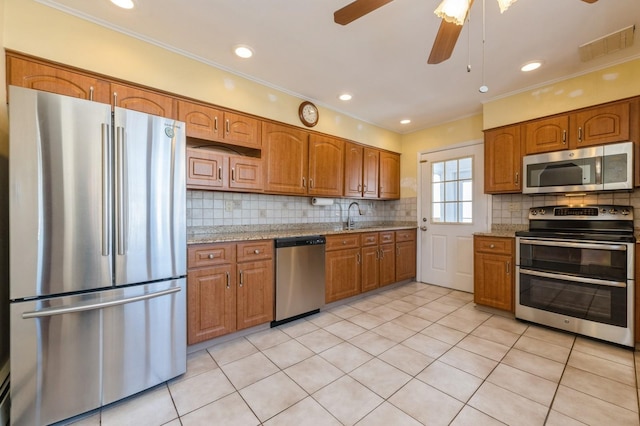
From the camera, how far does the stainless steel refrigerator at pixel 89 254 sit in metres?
1.34

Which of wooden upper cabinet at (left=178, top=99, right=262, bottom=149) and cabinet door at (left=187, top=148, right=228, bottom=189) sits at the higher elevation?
wooden upper cabinet at (left=178, top=99, right=262, bottom=149)

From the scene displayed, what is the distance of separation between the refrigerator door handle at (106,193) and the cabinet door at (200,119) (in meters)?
0.87

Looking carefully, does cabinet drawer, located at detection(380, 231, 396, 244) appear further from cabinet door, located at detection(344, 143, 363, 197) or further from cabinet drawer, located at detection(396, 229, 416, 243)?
cabinet door, located at detection(344, 143, 363, 197)

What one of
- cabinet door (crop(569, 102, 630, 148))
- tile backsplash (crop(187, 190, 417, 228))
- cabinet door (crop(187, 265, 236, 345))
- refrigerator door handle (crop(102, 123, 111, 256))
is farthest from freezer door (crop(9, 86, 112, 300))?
cabinet door (crop(569, 102, 630, 148))

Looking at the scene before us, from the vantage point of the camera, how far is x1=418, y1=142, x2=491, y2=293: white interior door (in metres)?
3.74

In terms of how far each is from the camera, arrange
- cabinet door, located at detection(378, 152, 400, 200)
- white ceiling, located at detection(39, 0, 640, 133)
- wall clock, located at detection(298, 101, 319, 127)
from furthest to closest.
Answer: cabinet door, located at detection(378, 152, 400, 200)
wall clock, located at detection(298, 101, 319, 127)
white ceiling, located at detection(39, 0, 640, 133)

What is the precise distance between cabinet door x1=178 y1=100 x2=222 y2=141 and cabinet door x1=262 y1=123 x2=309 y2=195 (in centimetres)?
52

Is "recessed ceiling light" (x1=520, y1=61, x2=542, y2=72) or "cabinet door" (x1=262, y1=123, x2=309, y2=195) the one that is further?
"cabinet door" (x1=262, y1=123, x2=309, y2=195)

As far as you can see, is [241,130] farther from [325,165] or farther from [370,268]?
[370,268]

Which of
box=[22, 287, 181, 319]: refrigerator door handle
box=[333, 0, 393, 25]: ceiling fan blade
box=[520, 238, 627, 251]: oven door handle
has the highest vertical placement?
box=[333, 0, 393, 25]: ceiling fan blade

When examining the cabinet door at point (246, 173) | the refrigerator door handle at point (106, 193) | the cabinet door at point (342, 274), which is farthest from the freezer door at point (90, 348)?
the cabinet door at point (342, 274)

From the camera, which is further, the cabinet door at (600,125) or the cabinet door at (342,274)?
the cabinet door at (342,274)

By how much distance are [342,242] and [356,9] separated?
236 cm

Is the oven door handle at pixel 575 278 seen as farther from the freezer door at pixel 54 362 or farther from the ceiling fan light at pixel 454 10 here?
the freezer door at pixel 54 362
